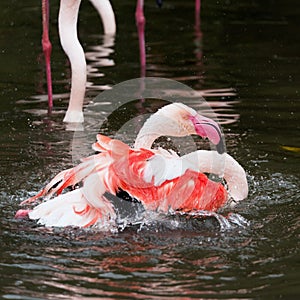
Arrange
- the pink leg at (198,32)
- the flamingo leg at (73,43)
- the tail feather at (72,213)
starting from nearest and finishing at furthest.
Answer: the tail feather at (72,213) < the flamingo leg at (73,43) < the pink leg at (198,32)

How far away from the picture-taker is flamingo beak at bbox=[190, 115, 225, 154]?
→ 16.2 ft

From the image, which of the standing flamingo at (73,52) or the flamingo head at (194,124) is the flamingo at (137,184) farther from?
the standing flamingo at (73,52)

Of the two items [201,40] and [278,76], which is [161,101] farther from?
[201,40]

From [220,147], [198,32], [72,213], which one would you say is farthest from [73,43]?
[198,32]

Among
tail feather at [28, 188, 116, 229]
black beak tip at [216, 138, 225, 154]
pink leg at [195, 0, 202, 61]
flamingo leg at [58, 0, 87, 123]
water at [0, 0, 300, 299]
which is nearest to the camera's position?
water at [0, 0, 300, 299]

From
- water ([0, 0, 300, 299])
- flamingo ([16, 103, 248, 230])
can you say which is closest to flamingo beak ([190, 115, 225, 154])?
flamingo ([16, 103, 248, 230])

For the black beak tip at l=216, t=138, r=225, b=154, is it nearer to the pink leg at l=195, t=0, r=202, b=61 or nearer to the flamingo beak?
the flamingo beak

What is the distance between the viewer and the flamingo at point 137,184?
4.62 meters

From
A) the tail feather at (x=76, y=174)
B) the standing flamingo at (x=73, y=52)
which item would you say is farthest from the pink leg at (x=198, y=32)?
the tail feather at (x=76, y=174)

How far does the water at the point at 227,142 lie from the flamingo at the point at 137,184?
94mm

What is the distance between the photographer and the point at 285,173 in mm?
5473

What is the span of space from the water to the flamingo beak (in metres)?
0.35

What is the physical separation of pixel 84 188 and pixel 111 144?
28 cm

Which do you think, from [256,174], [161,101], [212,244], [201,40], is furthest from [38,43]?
[212,244]
